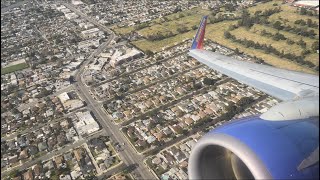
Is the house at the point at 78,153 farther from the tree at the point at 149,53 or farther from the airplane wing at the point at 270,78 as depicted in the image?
the tree at the point at 149,53

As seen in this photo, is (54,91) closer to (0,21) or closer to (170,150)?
(170,150)

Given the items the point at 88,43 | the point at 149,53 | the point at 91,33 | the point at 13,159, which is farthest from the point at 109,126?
the point at 91,33

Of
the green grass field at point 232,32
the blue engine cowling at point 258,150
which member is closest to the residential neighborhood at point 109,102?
the green grass field at point 232,32

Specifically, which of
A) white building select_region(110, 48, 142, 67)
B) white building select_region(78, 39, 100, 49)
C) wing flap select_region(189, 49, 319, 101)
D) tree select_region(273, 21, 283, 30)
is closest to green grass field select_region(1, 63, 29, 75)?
white building select_region(78, 39, 100, 49)

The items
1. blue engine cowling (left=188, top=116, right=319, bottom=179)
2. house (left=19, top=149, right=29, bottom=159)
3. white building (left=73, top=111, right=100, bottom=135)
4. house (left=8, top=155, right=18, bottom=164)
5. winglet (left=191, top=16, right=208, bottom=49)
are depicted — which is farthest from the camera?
white building (left=73, top=111, right=100, bottom=135)

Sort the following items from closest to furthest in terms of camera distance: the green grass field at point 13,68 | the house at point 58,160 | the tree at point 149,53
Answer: the house at point 58,160 < the tree at point 149,53 < the green grass field at point 13,68

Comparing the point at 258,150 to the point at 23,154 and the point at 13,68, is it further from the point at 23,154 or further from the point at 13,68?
the point at 13,68

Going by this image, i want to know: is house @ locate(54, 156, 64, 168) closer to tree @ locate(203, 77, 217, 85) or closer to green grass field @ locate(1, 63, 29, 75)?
tree @ locate(203, 77, 217, 85)
